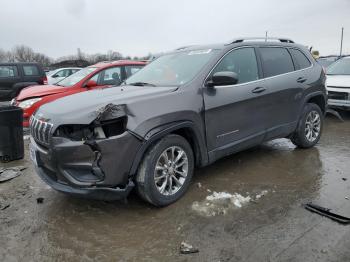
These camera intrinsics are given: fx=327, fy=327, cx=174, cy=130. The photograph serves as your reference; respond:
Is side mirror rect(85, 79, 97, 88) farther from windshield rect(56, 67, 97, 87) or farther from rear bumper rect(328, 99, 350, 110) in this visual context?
rear bumper rect(328, 99, 350, 110)

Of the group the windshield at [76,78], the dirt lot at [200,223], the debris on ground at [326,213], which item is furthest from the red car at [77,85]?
the debris on ground at [326,213]

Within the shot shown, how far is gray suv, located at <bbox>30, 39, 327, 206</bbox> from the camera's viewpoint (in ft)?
10.4

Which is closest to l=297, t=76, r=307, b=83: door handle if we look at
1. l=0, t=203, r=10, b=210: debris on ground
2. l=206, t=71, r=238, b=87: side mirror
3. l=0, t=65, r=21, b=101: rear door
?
l=206, t=71, r=238, b=87: side mirror

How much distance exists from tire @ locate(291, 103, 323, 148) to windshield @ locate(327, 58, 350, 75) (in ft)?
13.0

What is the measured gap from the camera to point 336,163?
5031mm

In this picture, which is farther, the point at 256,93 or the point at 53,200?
the point at 256,93

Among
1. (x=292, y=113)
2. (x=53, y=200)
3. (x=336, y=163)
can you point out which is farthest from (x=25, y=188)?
(x=336, y=163)

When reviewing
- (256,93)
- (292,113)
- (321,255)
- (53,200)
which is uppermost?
(256,93)

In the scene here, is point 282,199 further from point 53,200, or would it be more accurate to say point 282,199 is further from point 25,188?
point 25,188

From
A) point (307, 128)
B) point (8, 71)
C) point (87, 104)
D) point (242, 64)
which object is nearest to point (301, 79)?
point (307, 128)

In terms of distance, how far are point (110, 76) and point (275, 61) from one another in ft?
13.7

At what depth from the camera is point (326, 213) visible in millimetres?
3455

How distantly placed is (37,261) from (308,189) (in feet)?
10.3

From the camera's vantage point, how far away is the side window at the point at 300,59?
17.7 feet
